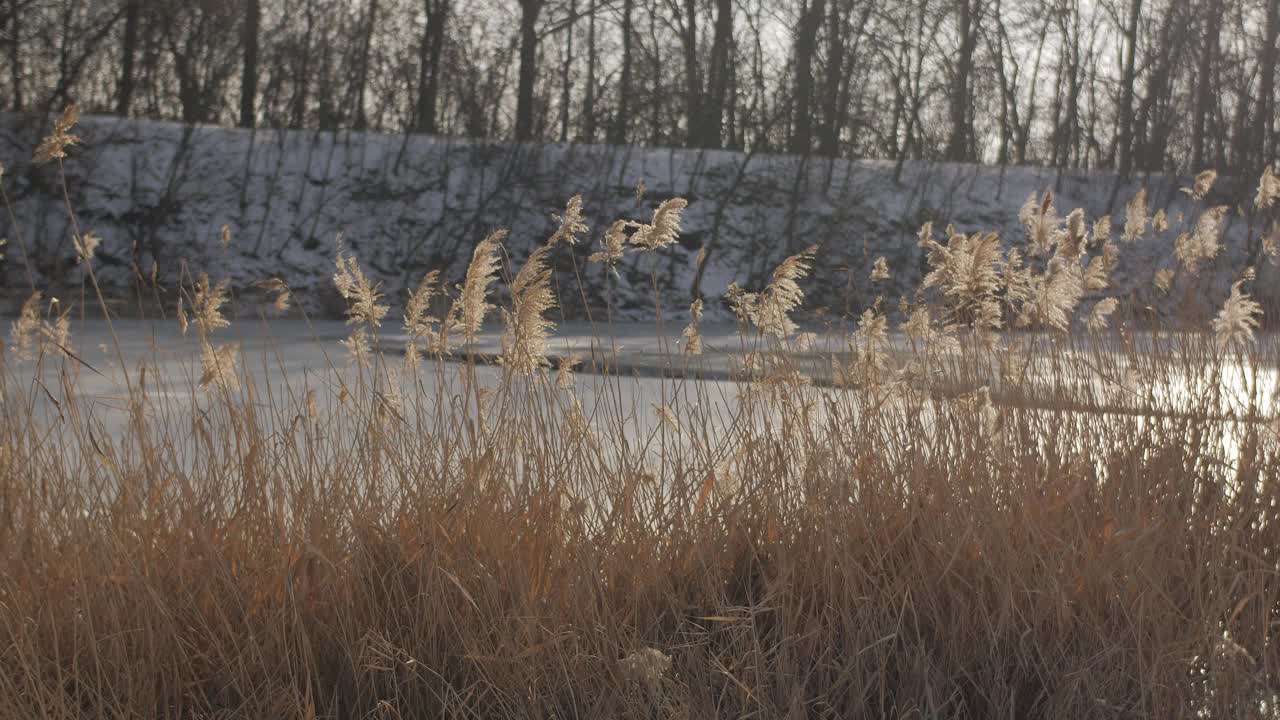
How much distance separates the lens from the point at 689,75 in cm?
1738

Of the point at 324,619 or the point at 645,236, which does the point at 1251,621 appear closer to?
the point at 645,236

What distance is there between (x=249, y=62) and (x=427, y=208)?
2947 millimetres

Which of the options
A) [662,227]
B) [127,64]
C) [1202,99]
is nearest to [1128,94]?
[1202,99]

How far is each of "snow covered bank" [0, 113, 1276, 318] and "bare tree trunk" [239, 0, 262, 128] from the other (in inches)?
12.5

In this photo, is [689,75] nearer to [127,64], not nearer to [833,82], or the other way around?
[833,82]

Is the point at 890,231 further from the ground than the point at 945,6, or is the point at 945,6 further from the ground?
the point at 945,6

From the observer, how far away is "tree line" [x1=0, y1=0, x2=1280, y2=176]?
1544 cm

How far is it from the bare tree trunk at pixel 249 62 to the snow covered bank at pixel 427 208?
317 mm

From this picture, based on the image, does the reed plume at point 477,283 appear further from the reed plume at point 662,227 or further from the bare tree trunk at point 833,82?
the bare tree trunk at point 833,82

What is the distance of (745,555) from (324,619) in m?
0.91

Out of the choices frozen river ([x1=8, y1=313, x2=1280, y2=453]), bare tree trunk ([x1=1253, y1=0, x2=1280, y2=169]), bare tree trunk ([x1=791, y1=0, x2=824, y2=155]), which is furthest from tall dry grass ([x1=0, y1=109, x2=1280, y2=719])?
bare tree trunk ([x1=1253, y1=0, x2=1280, y2=169])

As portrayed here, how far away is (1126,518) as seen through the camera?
264cm

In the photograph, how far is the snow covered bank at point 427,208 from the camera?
574 inches

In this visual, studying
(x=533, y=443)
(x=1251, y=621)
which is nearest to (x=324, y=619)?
(x=533, y=443)
